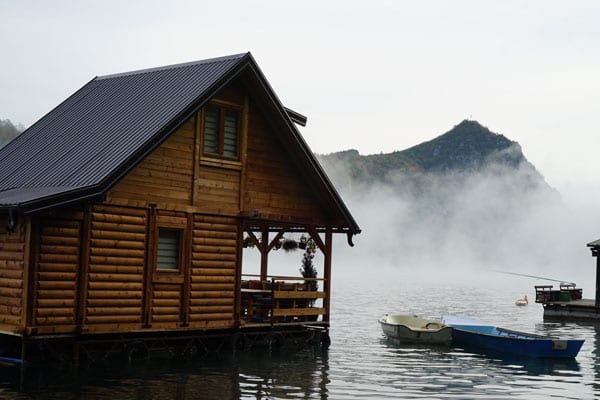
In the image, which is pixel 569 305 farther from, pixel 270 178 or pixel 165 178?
pixel 165 178

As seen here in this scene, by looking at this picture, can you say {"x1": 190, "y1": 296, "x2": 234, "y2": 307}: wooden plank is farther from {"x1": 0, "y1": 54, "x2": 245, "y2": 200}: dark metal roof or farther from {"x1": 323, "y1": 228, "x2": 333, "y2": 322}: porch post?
{"x1": 0, "y1": 54, "x2": 245, "y2": 200}: dark metal roof

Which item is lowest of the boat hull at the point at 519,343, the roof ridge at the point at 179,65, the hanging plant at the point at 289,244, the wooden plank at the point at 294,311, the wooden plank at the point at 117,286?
the boat hull at the point at 519,343

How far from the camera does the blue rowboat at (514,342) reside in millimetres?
32688

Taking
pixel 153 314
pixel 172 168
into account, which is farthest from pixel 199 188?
pixel 153 314

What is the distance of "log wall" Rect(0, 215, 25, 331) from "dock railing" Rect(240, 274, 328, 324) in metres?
8.05

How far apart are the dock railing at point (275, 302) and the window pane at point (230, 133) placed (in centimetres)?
454

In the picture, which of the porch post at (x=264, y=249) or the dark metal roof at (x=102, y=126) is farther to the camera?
the porch post at (x=264, y=249)

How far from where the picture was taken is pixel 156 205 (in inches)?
1076

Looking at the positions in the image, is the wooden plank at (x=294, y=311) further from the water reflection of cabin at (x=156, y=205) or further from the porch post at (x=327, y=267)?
the porch post at (x=327, y=267)

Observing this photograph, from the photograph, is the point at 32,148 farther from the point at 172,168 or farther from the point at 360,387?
the point at 360,387

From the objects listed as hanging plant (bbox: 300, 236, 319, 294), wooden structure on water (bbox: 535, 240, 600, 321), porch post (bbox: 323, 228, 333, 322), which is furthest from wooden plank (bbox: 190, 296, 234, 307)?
wooden structure on water (bbox: 535, 240, 600, 321)

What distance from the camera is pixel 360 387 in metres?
25.2

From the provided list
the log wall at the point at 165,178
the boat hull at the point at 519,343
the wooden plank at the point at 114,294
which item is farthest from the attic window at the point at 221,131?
the boat hull at the point at 519,343

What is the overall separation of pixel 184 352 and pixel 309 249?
28.2 feet
